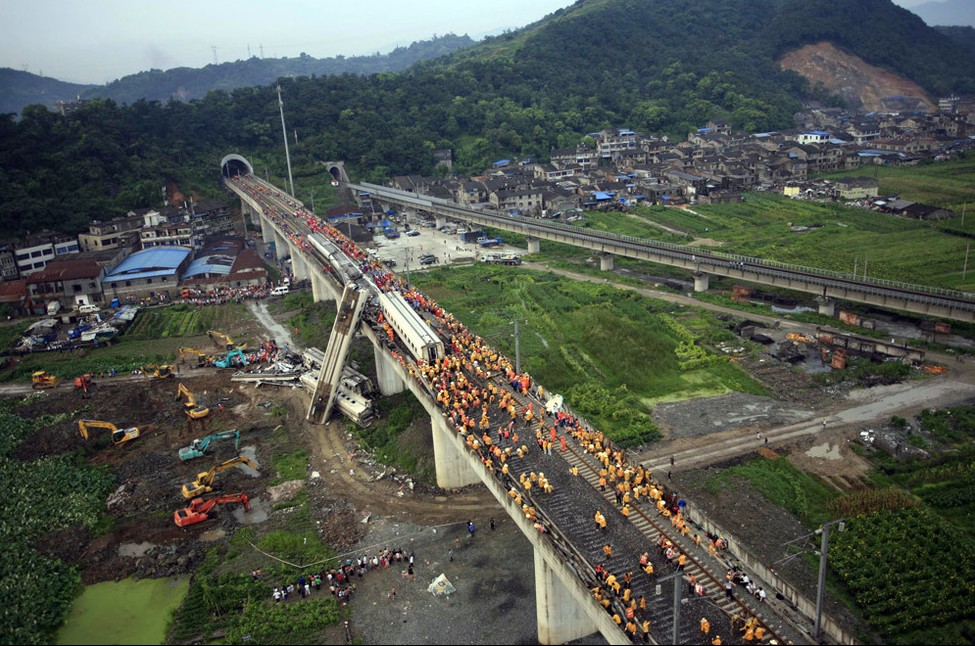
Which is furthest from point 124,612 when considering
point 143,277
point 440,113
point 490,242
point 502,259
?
point 440,113

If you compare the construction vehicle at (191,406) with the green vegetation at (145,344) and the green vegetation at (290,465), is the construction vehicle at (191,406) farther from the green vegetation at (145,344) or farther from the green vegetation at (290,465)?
the green vegetation at (145,344)

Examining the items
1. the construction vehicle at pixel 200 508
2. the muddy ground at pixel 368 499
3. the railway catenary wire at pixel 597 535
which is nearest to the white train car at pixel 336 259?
the muddy ground at pixel 368 499

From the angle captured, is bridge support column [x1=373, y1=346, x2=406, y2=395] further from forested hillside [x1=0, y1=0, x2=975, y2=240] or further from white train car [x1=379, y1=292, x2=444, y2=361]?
forested hillside [x1=0, y1=0, x2=975, y2=240]

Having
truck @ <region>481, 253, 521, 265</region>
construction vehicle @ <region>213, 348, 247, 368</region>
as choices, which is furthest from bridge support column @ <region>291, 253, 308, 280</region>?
construction vehicle @ <region>213, 348, 247, 368</region>

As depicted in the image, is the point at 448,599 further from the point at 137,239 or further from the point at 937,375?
the point at 137,239

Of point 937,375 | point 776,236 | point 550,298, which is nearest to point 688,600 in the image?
point 937,375

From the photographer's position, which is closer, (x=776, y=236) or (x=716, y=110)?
(x=776, y=236)

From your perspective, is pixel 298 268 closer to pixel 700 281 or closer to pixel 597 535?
pixel 700 281
